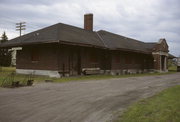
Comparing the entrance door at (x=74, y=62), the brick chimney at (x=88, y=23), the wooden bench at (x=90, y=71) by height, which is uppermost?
the brick chimney at (x=88, y=23)

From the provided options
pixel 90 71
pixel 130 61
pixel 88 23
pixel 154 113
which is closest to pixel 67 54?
pixel 90 71

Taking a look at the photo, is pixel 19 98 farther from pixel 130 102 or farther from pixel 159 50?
pixel 159 50

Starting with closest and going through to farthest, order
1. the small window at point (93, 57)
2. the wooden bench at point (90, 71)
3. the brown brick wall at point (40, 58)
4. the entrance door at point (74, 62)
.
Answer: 1. the brown brick wall at point (40, 58)
2. the entrance door at point (74, 62)
3. the wooden bench at point (90, 71)
4. the small window at point (93, 57)

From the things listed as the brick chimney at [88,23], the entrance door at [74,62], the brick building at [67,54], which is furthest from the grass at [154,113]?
the brick chimney at [88,23]

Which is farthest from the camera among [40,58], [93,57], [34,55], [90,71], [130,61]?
[130,61]

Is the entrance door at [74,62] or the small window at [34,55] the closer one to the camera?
the entrance door at [74,62]

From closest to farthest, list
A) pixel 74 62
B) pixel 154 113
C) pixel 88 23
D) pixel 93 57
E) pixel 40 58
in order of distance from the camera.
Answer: pixel 154 113, pixel 40 58, pixel 74 62, pixel 93 57, pixel 88 23

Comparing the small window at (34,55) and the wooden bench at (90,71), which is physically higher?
the small window at (34,55)

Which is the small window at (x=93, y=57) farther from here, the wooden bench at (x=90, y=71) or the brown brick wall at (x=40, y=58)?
the brown brick wall at (x=40, y=58)

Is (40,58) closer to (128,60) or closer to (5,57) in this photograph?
(128,60)

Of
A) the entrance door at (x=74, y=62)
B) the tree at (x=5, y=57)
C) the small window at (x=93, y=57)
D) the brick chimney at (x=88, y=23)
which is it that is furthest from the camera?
the tree at (x=5, y=57)

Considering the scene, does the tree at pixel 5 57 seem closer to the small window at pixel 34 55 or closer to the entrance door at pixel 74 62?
the small window at pixel 34 55

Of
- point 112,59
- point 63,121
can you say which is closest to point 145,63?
point 112,59

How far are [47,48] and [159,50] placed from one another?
2094 centimetres
